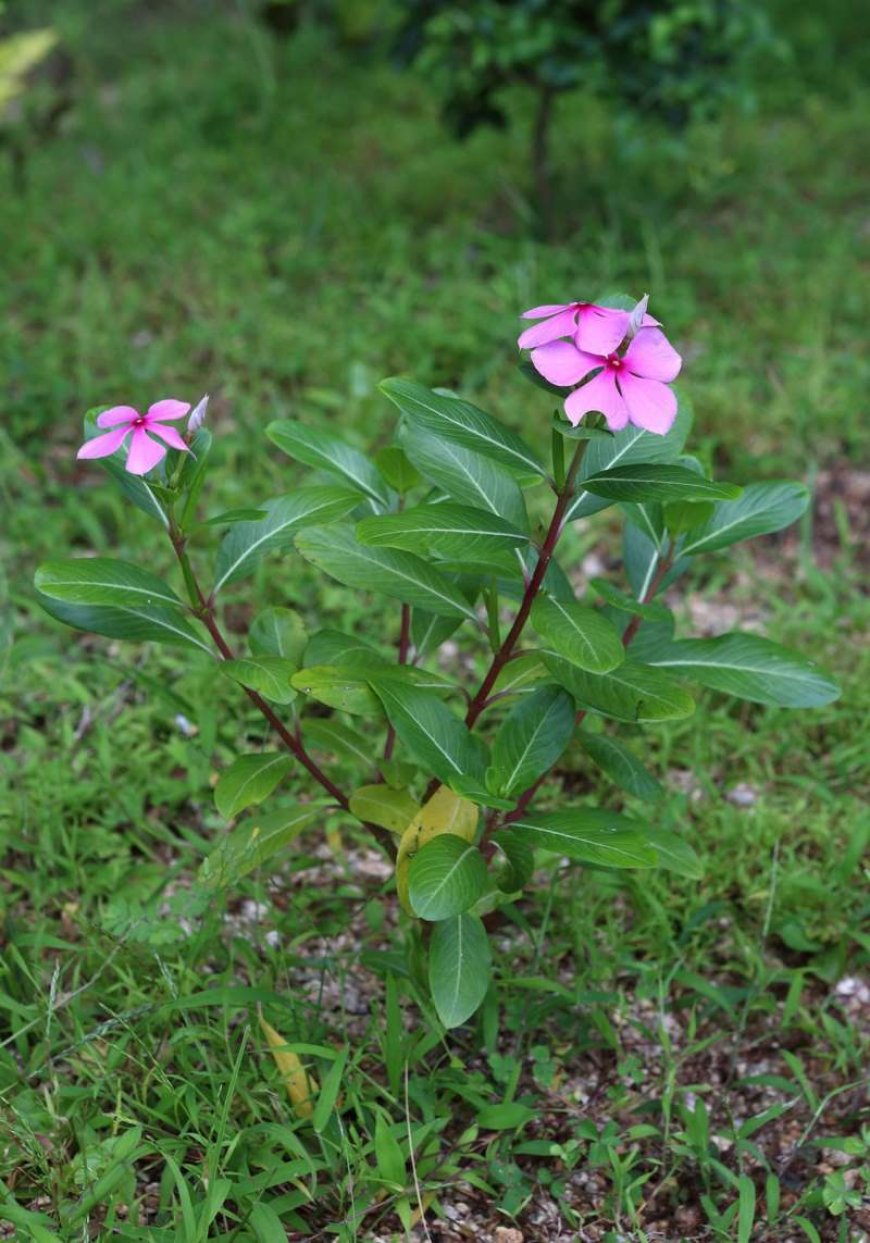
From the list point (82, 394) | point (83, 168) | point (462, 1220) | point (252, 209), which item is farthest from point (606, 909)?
point (83, 168)

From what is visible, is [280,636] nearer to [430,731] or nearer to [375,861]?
[430,731]

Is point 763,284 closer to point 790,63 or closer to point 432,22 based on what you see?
point 432,22

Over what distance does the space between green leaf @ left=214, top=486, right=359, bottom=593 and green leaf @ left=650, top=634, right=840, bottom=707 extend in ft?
1.71

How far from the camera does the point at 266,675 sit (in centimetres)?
163

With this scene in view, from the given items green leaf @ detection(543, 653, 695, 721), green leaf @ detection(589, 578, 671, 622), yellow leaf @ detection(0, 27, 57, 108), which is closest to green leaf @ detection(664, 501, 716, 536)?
green leaf @ detection(589, 578, 671, 622)

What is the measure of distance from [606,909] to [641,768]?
0.51 meters

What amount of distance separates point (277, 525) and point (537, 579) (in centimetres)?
40

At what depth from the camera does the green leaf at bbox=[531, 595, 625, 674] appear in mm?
1469

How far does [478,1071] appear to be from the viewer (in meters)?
1.93

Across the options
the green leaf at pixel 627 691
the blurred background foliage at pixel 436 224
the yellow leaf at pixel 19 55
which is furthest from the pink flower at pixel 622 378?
the yellow leaf at pixel 19 55

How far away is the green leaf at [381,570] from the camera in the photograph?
1681 millimetres

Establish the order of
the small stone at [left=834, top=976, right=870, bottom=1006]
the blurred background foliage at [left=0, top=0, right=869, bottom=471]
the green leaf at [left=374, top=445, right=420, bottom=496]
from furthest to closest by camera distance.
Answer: the blurred background foliage at [left=0, top=0, right=869, bottom=471], the small stone at [left=834, top=976, right=870, bottom=1006], the green leaf at [left=374, top=445, right=420, bottom=496]

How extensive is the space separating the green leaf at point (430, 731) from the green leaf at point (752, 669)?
324 millimetres

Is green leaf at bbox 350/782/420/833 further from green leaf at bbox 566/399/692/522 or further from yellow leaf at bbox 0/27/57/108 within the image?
yellow leaf at bbox 0/27/57/108
